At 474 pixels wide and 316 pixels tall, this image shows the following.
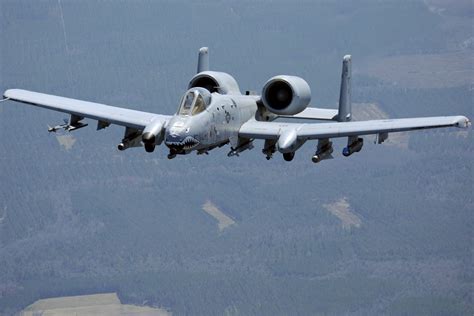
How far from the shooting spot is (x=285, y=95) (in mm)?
65250

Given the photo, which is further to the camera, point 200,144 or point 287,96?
point 287,96

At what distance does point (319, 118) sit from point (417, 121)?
885cm

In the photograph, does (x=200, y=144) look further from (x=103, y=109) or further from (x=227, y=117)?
(x=103, y=109)

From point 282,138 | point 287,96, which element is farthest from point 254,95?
point 282,138

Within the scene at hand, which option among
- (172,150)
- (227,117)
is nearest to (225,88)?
(227,117)

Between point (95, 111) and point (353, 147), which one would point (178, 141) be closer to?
point (95, 111)

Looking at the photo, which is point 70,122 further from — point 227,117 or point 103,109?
point 227,117

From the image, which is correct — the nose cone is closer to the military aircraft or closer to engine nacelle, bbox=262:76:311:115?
the military aircraft

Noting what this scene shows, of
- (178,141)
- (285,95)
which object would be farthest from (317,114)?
(178,141)

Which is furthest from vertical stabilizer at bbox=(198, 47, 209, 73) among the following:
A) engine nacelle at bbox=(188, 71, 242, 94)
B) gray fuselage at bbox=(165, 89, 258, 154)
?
gray fuselage at bbox=(165, 89, 258, 154)

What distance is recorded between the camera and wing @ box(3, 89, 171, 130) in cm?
6166

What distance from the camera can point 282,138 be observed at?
6016cm


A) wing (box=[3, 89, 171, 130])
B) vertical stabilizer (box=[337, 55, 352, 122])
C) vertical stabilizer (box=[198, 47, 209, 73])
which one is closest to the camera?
wing (box=[3, 89, 171, 130])

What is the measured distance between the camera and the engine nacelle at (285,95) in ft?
211
